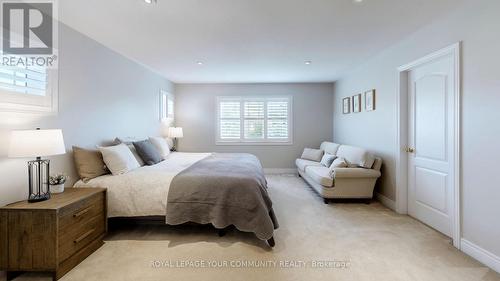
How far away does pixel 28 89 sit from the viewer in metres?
Answer: 2.21

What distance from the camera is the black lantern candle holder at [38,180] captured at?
2.04m

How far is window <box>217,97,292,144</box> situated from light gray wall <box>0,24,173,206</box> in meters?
2.39

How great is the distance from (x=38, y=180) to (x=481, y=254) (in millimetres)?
4098

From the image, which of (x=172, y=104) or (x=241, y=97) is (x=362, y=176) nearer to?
(x=241, y=97)

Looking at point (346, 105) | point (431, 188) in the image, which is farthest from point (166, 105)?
point (431, 188)

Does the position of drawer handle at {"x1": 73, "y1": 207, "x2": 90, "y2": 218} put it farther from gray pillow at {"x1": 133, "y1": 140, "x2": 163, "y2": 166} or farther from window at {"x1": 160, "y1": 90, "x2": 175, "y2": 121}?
window at {"x1": 160, "y1": 90, "x2": 175, "y2": 121}

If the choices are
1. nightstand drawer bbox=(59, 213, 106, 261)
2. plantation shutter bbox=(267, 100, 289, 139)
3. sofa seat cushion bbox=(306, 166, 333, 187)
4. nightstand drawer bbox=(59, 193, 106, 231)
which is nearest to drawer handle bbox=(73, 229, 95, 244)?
nightstand drawer bbox=(59, 213, 106, 261)

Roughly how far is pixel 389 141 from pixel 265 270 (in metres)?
2.84

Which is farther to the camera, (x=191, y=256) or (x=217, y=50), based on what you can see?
(x=217, y=50)

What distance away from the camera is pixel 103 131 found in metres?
3.33

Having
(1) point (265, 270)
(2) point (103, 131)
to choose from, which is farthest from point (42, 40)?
(1) point (265, 270)

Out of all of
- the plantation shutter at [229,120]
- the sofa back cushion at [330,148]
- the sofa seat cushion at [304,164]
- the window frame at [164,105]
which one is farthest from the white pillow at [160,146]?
the sofa back cushion at [330,148]

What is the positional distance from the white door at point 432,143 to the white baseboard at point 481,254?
30 cm

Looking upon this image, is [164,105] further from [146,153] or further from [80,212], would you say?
[80,212]
